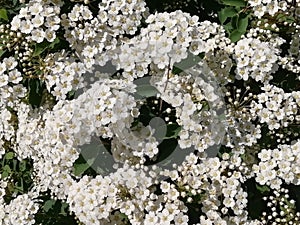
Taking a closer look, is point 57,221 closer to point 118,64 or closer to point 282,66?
point 118,64

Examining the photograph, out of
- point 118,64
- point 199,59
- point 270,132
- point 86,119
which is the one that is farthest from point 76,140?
point 270,132

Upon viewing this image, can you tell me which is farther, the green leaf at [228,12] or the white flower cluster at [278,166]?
the green leaf at [228,12]

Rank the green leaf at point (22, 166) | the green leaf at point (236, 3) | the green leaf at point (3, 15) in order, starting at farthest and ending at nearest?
1. the green leaf at point (22, 166)
2. the green leaf at point (3, 15)
3. the green leaf at point (236, 3)

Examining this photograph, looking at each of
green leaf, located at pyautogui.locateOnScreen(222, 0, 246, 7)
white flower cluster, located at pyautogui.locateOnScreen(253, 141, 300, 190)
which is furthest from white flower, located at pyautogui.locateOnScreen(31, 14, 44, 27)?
white flower cluster, located at pyautogui.locateOnScreen(253, 141, 300, 190)

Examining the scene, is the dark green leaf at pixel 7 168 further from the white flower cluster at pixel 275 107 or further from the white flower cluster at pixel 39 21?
the white flower cluster at pixel 275 107

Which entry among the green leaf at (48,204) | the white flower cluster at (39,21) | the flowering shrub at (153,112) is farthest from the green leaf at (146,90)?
the green leaf at (48,204)

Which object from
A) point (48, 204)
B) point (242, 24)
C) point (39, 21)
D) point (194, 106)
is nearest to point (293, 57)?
point (242, 24)

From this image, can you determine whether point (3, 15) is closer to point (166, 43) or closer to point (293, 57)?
point (166, 43)
